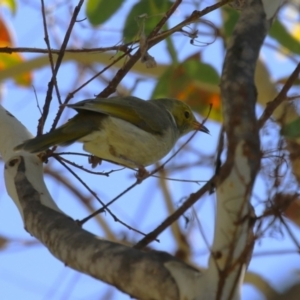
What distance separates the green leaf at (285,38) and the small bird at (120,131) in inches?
51.3

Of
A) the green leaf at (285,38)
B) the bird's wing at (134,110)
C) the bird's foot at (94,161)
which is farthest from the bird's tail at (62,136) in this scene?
the green leaf at (285,38)

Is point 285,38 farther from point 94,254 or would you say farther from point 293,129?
point 94,254

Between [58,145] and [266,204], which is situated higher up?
[58,145]

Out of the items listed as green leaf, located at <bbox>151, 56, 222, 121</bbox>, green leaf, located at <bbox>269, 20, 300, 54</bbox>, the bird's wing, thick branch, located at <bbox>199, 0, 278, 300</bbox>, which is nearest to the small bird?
the bird's wing

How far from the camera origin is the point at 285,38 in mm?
5531

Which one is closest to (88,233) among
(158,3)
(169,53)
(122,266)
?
(122,266)

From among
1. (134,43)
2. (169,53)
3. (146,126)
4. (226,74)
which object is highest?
(169,53)

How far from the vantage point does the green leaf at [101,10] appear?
489cm

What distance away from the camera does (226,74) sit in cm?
227

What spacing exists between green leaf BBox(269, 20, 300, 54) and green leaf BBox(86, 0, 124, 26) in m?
1.40

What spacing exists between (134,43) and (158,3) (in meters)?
1.28

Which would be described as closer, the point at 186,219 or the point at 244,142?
the point at 244,142

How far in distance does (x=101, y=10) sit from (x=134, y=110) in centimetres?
82

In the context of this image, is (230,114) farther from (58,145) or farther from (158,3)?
(158,3)
